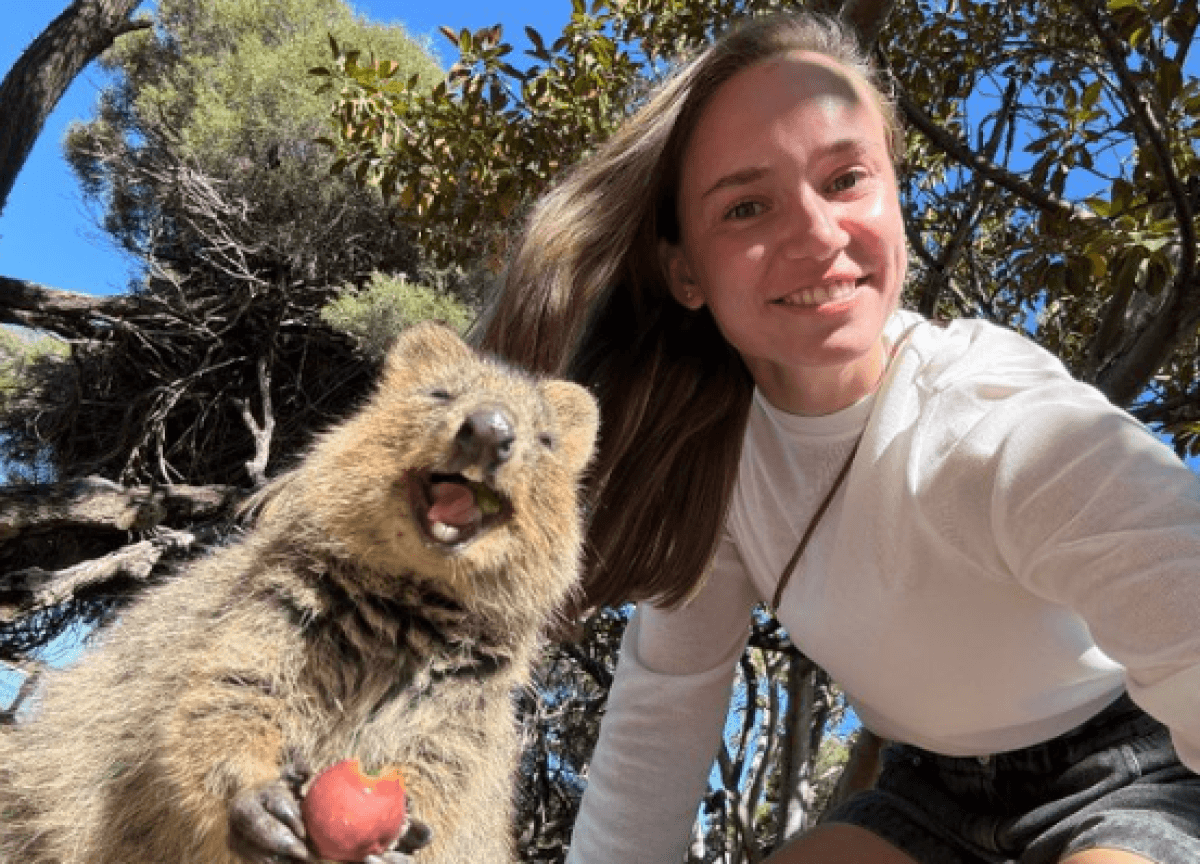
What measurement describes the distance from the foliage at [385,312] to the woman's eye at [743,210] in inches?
205

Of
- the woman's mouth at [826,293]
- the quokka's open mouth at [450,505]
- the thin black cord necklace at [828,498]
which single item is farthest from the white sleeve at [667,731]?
the quokka's open mouth at [450,505]

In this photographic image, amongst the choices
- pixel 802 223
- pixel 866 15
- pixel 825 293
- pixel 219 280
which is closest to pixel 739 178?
pixel 802 223

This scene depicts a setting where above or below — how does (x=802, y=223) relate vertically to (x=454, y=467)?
above

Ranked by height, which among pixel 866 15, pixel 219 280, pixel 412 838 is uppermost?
pixel 866 15

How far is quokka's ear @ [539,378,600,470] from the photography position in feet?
6.81

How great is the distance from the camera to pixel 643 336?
110 inches

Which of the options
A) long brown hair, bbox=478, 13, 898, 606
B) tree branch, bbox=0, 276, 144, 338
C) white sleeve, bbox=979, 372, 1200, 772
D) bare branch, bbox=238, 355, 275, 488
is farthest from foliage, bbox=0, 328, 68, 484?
white sleeve, bbox=979, 372, 1200, 772

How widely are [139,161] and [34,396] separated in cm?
234

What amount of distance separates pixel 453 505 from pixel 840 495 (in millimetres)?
1018

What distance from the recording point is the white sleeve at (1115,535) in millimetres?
1591

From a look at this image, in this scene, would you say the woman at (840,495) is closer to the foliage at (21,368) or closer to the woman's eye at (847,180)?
the woman's eye at (847,180)

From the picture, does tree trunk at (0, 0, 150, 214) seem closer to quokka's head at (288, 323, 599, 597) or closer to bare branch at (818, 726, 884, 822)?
quokka's head at (288, 323, 599, 597)

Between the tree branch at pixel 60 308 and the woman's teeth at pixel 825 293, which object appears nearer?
the woman's teeth at pixel 825 293

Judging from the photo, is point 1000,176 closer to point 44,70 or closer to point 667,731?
point 667,731
